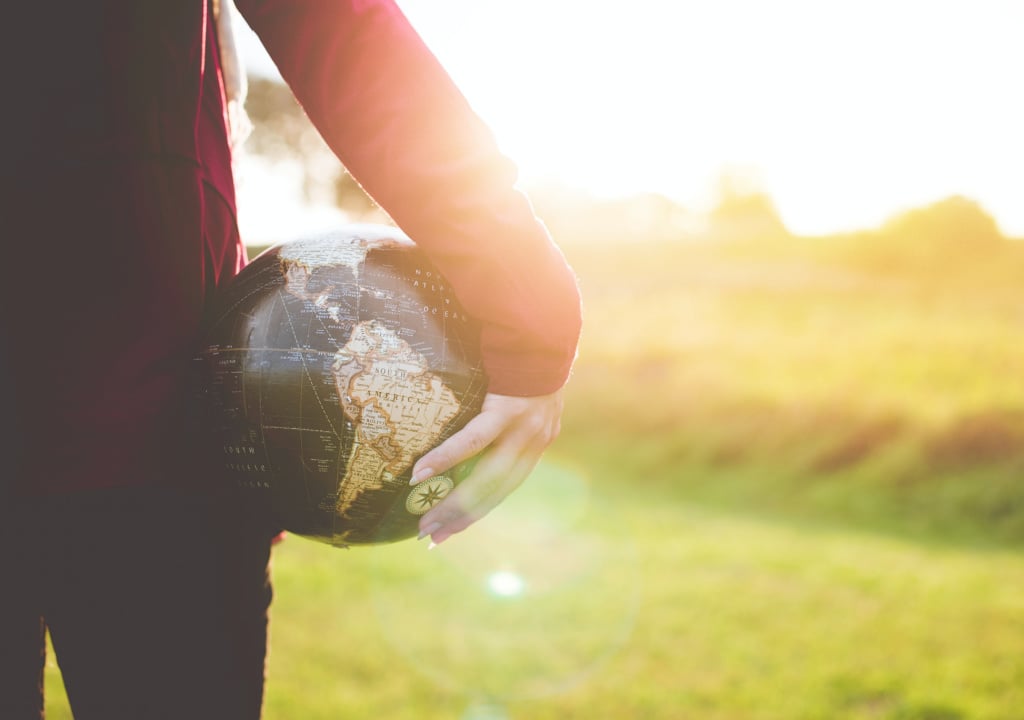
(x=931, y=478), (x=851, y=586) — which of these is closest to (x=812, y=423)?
(x=931, y=478)

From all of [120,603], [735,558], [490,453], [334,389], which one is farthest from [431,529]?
[735,558]

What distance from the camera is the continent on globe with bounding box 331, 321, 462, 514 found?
1.69 metres

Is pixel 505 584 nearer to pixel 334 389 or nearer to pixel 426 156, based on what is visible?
pixel 334 389

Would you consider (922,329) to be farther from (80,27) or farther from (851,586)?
(80,27)

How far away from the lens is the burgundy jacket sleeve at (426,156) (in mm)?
1418

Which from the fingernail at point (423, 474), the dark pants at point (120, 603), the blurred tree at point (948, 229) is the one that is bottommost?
the blurred tree at point (948, 229)

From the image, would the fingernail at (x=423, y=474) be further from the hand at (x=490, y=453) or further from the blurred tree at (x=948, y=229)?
the blurred tree at (x=948, y=229)

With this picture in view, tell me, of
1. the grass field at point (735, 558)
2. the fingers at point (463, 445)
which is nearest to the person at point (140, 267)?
the fingers at point (463, 445)

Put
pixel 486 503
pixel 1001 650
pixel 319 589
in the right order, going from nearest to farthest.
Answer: pixel 486 503 → pixel 1001 650 → pixel 319 589

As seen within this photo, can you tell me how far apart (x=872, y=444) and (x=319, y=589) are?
751 cm

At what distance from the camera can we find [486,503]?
65.6 inches

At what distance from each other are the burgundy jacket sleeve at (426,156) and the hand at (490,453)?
0.34 ft

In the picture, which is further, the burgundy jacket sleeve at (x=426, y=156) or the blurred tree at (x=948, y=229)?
the blurred tree at (x=948, y=229)

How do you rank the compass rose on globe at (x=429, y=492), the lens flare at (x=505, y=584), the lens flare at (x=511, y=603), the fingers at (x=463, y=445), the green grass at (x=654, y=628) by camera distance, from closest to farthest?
the fingers at (x=463, y=445) → the compass rose on globe at (x=429, y=492) → the green grass at (x=654, y=628) → the lens flare at (x=511, y=603) → the lens flare at (x=505, y=584)
